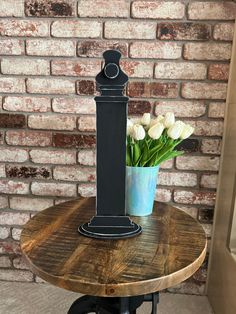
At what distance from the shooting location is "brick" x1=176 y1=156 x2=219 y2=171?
1.38 m

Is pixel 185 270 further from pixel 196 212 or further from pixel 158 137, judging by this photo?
pixel 196 212

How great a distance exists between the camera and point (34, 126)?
4.62ft

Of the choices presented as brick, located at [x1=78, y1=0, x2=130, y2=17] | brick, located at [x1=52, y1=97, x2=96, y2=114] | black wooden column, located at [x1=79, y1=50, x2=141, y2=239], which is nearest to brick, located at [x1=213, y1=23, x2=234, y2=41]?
brick, located at [x1=78, y1=0, x2=130, y2=17]

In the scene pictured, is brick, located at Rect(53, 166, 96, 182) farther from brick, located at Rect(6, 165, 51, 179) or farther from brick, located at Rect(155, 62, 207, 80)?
brick, located at Rect(155, 62, 207, 80)

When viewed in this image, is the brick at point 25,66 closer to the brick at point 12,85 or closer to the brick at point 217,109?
the brick at point 12,85

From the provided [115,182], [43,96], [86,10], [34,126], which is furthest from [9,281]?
[86,10]

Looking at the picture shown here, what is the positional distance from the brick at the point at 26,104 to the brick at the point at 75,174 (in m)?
0.27

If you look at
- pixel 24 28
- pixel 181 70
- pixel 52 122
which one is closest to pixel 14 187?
pixel 52 122

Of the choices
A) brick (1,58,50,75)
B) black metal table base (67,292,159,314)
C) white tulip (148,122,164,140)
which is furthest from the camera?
brick (1,58,50,75)

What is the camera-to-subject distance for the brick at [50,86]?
1360 mm

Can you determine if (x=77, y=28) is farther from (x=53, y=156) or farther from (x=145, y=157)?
(x=145, y=157)

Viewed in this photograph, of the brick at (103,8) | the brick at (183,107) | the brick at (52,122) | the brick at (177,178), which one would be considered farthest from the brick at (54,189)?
the brick at (103,8)

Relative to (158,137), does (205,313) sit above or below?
below

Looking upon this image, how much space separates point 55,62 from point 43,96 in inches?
6.0
